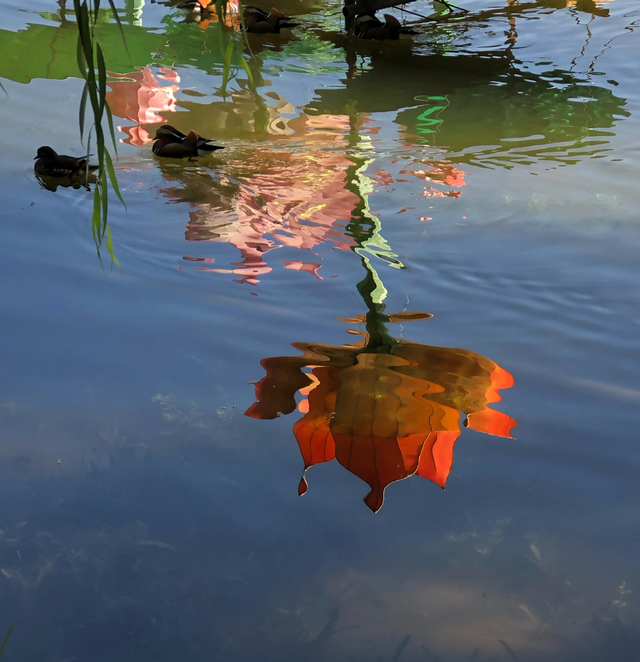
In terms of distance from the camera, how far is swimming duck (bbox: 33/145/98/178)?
8.57 ft

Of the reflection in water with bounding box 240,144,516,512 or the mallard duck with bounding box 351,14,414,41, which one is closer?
the reflection in water with bounding box 240,144,516,512

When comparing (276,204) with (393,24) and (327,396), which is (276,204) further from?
(393,24)

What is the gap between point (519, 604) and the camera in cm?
108

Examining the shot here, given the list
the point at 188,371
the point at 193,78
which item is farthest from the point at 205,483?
the point at 193,78

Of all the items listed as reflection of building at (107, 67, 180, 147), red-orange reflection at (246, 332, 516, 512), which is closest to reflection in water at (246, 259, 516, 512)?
red-orange reflection at (246, 332, 516, 512)

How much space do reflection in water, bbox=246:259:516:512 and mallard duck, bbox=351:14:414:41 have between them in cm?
349

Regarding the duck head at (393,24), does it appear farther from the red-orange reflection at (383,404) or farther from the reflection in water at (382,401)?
the red-orange reflection at (383,404)

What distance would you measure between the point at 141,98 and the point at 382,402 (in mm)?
2802

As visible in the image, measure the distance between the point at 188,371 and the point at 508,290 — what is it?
0.96 metres

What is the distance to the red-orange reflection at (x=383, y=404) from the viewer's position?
1309 mm

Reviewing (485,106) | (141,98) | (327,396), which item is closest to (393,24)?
(485,106)

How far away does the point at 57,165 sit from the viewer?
8.59 feet

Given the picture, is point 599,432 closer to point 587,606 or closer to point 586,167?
point 587,606

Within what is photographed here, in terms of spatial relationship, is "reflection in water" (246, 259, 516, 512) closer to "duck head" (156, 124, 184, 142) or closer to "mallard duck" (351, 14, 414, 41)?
"duck head" (156, 124, 184, 142)
